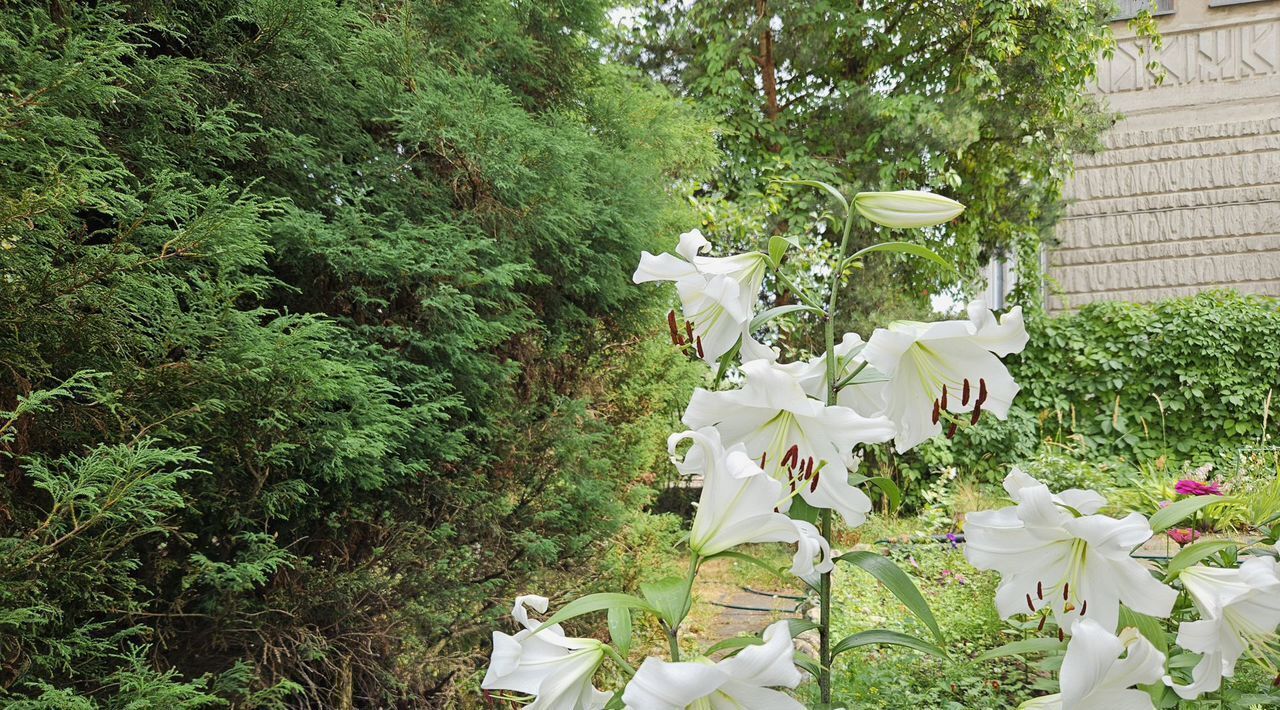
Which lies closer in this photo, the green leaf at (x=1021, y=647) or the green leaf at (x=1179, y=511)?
the green leaf at (x=1179, y=511)

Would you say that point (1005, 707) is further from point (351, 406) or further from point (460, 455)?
point (351, 406)

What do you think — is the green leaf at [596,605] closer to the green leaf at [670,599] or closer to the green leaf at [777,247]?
the green leaf at [670,599]

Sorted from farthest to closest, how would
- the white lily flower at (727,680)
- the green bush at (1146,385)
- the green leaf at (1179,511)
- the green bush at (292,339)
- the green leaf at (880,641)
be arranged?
the green bush at (1146,385) < the green bush at (292,339) < the green leaf at (880,641) < the green leaf at (1179,511) < the white lily flower at (727,680)

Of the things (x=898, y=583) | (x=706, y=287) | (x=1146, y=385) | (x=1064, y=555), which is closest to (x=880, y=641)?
(x=898, y=583)

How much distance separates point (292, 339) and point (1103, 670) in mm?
1499

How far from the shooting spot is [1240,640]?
0.78 meters

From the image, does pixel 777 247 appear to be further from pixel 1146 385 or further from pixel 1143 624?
pixel 1146 385

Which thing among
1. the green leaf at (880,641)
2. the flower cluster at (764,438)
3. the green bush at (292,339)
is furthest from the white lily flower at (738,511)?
the green bush at (292,339)

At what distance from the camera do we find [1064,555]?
0.85 metres

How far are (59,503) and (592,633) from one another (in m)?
1.93

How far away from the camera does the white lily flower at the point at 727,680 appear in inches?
24.2

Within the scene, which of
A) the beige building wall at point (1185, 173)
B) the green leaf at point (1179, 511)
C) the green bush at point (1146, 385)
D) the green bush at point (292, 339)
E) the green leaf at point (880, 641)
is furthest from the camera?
the beige building wall at point (1185, 173)

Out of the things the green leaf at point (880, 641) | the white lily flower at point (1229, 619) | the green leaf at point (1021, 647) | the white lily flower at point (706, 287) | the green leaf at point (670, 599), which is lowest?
the green leaf at point (1021, 647)

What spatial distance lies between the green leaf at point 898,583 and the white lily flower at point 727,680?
0.72ft
